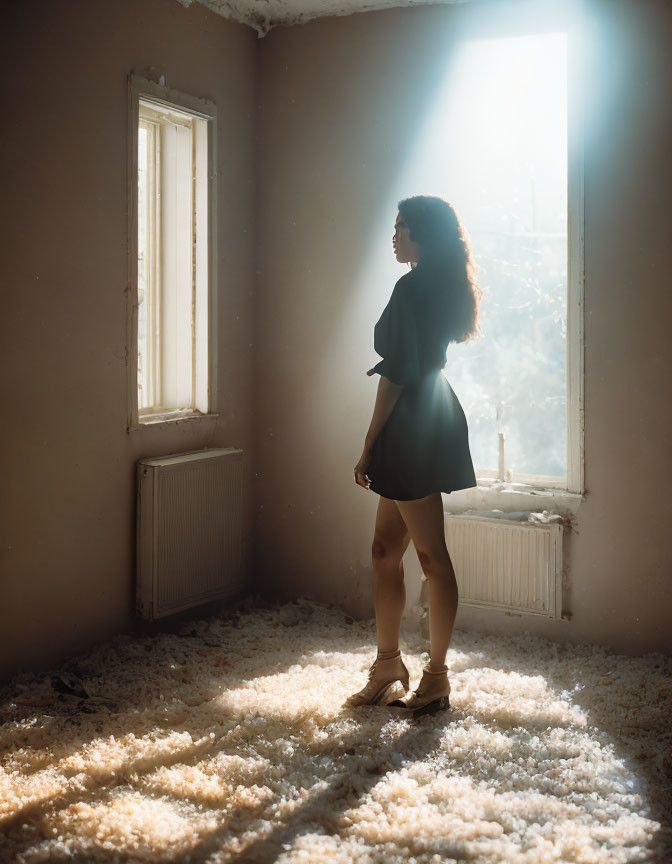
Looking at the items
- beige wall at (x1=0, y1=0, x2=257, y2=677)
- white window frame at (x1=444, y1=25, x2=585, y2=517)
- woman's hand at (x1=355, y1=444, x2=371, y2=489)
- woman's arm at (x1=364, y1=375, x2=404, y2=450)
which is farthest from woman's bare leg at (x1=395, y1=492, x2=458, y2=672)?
beige wall at (x1=0, y1=0, x2=257, y2=677)

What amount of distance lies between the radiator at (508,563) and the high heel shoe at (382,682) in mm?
723

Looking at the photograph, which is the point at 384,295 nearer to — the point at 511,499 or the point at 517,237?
the point at 517,237

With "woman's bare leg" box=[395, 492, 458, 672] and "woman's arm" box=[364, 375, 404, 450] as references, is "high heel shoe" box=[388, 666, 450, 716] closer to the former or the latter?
"woman's bare leg" box=[395, 492, 458, 672]

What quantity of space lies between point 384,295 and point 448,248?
1009 mm

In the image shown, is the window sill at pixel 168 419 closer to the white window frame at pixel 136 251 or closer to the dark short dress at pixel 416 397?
the white window frame at pixel 136 251

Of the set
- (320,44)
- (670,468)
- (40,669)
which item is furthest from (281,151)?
(40,669)

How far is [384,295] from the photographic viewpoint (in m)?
3.47

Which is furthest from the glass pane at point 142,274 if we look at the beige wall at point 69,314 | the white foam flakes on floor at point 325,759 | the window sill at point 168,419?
the white foam flakes on floor at point 325,759

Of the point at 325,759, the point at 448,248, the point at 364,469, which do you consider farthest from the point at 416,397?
the point at 325,759

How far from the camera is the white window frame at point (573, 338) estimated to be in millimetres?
3074

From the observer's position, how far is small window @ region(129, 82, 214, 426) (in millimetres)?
3383

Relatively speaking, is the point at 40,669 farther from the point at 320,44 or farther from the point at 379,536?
the point at 320,44

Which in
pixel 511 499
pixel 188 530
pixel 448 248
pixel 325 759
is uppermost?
pixel 448 248

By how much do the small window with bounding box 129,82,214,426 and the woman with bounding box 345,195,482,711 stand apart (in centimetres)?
118
